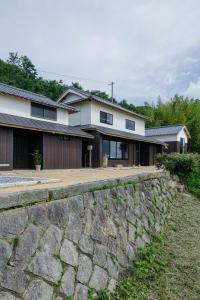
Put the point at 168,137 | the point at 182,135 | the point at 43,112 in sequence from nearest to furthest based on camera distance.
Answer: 1. the point at 43,112
2. the point at 168,137
3. the point at 182,135

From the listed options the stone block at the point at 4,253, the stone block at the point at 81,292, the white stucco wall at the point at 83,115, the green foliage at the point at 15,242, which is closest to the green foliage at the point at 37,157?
the white stucco wall at the point at 83,115

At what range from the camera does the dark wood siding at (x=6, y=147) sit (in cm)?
943

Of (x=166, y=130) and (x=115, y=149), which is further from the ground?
(x=166, y=130)

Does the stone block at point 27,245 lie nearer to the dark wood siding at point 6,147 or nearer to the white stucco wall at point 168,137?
the dark wood siding at point 6,147

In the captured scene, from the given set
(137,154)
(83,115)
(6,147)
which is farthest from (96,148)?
(6,147)

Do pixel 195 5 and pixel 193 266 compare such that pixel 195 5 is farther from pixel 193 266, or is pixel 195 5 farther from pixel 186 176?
pixel 193 266

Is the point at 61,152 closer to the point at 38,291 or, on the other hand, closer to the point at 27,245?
the point at 27,245

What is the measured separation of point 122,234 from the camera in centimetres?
378

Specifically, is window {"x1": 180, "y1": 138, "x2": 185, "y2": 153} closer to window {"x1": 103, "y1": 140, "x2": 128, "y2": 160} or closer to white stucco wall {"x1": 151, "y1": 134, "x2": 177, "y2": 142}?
white stucco wall {"x1": 151, "y1": 134, "x2": 177, "y2": 142}

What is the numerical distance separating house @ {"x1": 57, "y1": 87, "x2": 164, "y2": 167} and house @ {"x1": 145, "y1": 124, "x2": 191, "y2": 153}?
4001mm

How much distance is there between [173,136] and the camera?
23031 mm

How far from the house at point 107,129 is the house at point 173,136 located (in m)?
4.00

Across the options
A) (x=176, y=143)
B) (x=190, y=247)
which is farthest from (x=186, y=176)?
(x=176, y=143)

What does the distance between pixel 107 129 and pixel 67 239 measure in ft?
42.8
